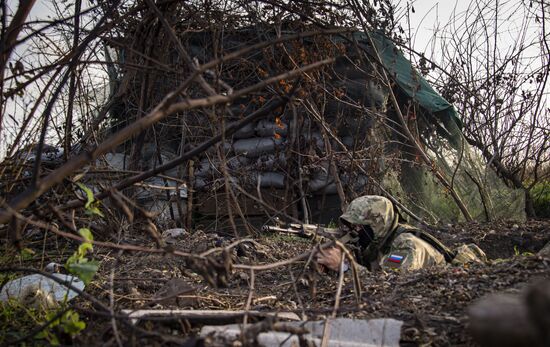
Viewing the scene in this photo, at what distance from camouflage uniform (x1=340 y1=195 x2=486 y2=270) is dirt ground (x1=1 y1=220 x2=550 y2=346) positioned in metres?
Result: 0.66

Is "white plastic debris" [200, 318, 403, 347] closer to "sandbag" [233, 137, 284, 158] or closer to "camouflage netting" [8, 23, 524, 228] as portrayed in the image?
"camouflage netting" [8, 23, 524, 228]

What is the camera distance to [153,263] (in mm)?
4215

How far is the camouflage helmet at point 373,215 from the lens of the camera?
4535mm

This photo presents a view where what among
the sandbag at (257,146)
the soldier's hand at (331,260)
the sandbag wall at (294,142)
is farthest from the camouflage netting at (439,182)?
the soldier's hand at (331,260)

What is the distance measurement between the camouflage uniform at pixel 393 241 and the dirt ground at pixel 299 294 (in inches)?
25.8

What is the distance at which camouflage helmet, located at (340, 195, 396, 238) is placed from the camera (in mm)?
4535

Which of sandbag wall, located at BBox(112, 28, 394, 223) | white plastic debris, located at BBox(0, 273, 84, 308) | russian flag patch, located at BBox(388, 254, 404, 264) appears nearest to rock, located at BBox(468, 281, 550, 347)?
white plastic debris, located at BBox(0, 273, 84, 308)

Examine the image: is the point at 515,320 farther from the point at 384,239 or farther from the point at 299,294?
the point at 384,239

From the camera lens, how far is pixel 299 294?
10.8 feet

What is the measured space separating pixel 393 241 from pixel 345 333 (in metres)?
2.55

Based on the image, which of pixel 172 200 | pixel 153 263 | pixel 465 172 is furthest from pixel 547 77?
pixel 153 263

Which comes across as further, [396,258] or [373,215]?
[373,215]

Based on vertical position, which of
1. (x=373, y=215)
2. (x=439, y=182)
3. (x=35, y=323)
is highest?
(x=439, y=182)

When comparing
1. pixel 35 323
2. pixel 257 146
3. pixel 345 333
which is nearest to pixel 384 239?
pixel 257 146
